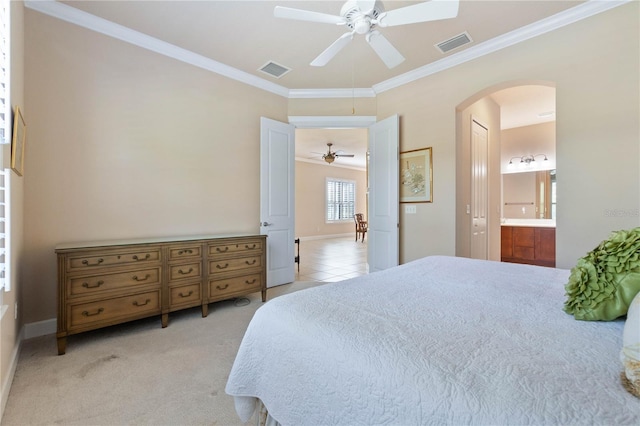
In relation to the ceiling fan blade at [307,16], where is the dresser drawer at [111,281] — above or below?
below

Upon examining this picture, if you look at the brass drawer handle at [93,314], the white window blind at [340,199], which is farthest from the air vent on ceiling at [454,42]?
the white window blind at [340,199]

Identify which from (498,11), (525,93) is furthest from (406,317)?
(525,93)

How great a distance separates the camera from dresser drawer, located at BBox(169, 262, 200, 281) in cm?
263

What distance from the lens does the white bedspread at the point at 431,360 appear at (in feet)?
1.99

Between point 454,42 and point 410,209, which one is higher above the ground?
point 454,42

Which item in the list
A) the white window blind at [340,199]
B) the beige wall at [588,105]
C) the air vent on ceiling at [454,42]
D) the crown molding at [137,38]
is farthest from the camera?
the white window blind at [340,199]

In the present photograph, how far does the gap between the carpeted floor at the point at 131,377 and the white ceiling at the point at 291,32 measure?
9.14 feet

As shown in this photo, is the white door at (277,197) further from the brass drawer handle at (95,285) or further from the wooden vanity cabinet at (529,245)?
the wooden vanity cabinet at (529,245)

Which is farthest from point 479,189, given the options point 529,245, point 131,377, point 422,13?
point 131,377

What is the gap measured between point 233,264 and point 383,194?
216 centimetres

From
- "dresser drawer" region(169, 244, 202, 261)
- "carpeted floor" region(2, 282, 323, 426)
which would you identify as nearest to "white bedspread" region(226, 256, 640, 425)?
"carpeted floor" region(2, 282, 323, 426)

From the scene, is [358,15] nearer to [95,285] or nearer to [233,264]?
[233,264]

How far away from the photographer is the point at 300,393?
883 mm

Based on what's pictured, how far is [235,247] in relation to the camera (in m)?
3.06
